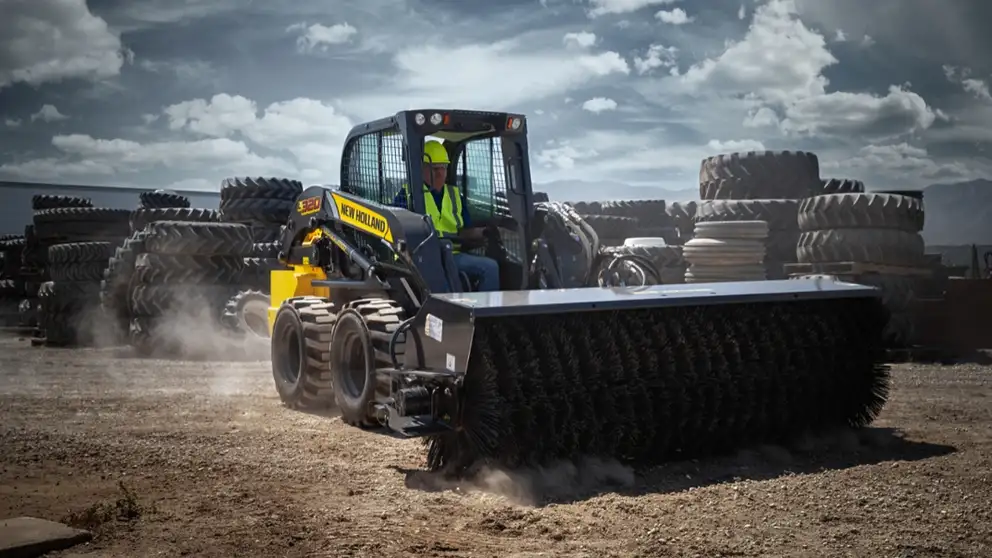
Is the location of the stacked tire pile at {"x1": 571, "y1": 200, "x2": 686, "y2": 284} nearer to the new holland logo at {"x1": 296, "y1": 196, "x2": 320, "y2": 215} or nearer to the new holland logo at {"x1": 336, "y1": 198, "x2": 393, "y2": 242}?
the new holland logo at {"x1": 296, "y1": 196, "x2": 320, "y2": 215}

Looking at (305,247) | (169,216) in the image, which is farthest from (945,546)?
(169,216)

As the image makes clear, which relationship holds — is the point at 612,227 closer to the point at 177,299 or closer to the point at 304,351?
the point at 177,299

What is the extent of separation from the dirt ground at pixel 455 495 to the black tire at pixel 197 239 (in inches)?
237

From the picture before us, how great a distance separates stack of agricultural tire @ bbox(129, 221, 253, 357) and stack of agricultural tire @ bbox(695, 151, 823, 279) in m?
7.31

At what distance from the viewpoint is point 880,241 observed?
12.8 m

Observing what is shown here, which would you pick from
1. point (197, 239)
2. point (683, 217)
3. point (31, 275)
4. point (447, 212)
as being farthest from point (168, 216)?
point (683, 217)

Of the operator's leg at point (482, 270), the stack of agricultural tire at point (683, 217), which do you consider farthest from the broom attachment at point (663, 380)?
the stack of agricultural tire at point (683, 217)

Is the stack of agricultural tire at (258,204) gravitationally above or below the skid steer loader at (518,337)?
above

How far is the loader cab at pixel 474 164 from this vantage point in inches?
327

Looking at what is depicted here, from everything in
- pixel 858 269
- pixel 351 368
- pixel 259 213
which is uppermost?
pixel 259 213

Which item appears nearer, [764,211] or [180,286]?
[180,286]

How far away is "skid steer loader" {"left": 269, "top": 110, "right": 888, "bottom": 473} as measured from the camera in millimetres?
6125

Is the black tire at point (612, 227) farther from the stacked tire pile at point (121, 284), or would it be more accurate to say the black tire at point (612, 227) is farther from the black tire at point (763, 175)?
the stacked tire pile at point (121, 284)

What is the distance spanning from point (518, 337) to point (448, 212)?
2.71 m
